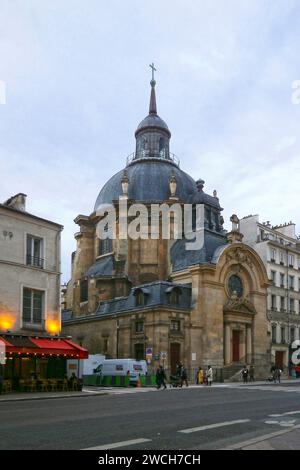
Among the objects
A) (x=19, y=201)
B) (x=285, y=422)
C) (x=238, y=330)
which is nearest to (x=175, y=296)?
(x=238, y=330)

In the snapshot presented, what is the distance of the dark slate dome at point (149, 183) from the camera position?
58906mm

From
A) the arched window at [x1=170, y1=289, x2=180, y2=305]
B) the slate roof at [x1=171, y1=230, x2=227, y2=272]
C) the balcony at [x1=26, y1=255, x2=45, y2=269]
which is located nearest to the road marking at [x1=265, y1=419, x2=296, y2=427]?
the balcony at [x1=26, y1=255, x2=45, y2=269]

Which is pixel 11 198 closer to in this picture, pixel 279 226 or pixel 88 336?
pixel 88 336

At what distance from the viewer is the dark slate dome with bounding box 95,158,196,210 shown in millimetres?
58906

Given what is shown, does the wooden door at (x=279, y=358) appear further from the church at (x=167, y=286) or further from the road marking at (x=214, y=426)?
the road marking at (x=214, y=426)

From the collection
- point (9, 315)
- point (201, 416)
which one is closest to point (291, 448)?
point (201, 416)

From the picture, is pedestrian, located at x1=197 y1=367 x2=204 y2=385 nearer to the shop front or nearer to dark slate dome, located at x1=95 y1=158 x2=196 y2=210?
the shop front

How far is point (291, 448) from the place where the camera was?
30.2 ft

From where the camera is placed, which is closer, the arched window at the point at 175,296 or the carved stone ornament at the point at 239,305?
the arched window at the point at 175,296

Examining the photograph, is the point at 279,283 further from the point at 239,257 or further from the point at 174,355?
the point at 174,355

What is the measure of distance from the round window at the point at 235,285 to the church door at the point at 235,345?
3559 mm

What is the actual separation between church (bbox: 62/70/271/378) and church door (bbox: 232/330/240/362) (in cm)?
9

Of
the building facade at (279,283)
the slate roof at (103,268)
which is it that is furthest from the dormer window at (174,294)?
the building facade at (279,283)
